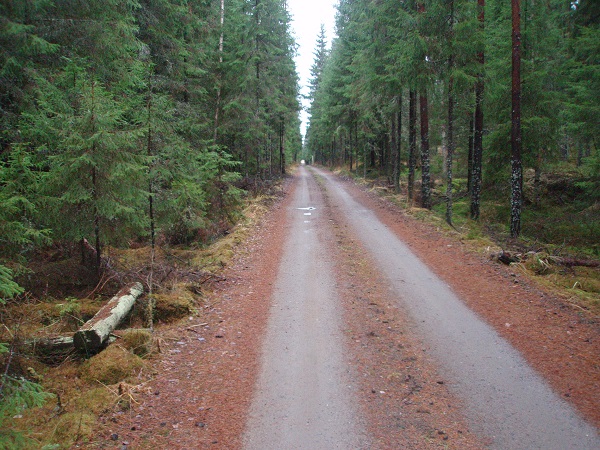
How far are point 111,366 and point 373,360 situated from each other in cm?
386

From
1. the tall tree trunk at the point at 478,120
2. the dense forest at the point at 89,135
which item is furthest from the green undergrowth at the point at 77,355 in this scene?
the tall tree trunk at the point at 478,120

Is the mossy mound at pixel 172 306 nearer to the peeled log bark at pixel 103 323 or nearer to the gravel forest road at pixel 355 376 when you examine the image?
the peeled log bark at pixel 103 323

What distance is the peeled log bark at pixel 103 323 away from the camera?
5746 millimetres

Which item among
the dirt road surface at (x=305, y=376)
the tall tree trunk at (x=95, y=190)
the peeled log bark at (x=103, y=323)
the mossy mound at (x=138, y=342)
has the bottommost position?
the dirt road surface at (x=305, y=376)

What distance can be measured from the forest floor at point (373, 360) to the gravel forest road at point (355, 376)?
171mm

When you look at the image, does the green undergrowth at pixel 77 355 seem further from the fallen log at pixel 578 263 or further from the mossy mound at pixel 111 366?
the fallen log at pixel 578 263

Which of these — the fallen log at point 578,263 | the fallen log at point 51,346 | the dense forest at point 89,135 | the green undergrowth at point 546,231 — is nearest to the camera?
the fallen log at point 51,346

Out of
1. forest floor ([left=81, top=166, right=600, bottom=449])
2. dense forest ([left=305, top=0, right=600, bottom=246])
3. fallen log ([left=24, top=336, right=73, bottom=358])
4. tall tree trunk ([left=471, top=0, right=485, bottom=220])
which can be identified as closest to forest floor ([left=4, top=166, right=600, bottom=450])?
forest floor ([left=81, top=166, right=600, bottom=449])

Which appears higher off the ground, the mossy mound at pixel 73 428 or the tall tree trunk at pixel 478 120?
the tall tree trunk at pixel 478 120

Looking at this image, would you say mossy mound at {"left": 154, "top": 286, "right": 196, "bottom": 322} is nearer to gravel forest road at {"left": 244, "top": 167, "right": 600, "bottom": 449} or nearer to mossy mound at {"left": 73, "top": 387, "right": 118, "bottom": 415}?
gravel forest road at {"left": 244, "top": 167, "right": 600, "bottom": 449}

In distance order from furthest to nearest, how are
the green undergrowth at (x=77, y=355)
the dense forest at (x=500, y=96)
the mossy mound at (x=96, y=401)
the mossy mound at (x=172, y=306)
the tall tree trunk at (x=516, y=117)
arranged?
the dense forest at (x=500, y=96), the tall tree trunk at (x=516, y=117), the mossy mound at (x=172, y=306), the mossy mound at (x=96, y=401), the green undergrowth at (x=77, y=355)

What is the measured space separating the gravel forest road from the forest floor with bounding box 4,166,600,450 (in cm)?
16

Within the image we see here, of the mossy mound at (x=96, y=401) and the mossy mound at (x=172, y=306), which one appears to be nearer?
the mossy mound at (x=96, y=401)

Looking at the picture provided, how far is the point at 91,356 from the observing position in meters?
5.79
